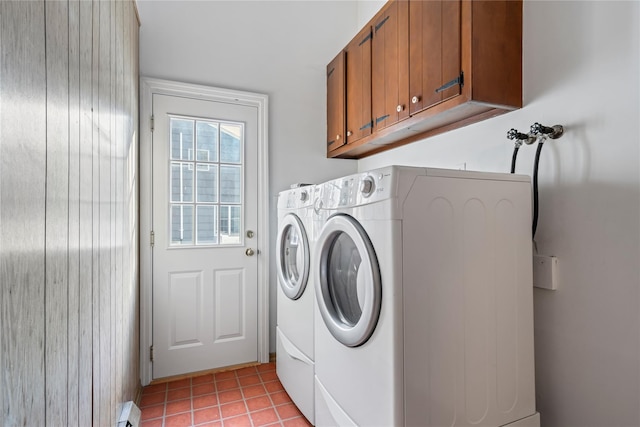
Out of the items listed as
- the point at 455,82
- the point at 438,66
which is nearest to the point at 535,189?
the point at 455,82

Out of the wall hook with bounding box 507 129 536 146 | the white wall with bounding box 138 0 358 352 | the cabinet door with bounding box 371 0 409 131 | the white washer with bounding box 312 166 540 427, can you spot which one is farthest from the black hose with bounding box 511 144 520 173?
the white wall with bounding box 138 0 358 352

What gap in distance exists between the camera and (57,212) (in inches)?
29.7

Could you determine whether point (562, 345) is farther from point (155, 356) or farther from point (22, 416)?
point (155, 356)

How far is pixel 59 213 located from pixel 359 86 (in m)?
2.01

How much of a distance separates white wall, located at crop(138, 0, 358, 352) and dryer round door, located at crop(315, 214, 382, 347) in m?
1.15

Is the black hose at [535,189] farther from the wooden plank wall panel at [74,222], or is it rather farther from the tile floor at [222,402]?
the wooden plank wall panel at [74,222]

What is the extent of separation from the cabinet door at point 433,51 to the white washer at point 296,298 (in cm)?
77

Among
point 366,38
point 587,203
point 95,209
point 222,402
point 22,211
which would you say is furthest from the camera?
point 366,38

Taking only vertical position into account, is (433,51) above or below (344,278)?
above

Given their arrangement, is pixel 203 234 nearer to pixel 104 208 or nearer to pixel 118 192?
pixel 118 192

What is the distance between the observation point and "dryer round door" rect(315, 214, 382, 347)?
3.80 feet

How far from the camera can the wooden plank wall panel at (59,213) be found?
0.57 meters

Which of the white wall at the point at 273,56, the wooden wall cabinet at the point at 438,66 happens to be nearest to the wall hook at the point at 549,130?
the wooden wall cabinet at the point at 438,66

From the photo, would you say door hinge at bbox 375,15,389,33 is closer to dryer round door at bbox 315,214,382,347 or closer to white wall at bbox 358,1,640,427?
white wall at bbox 358,1,640,427
